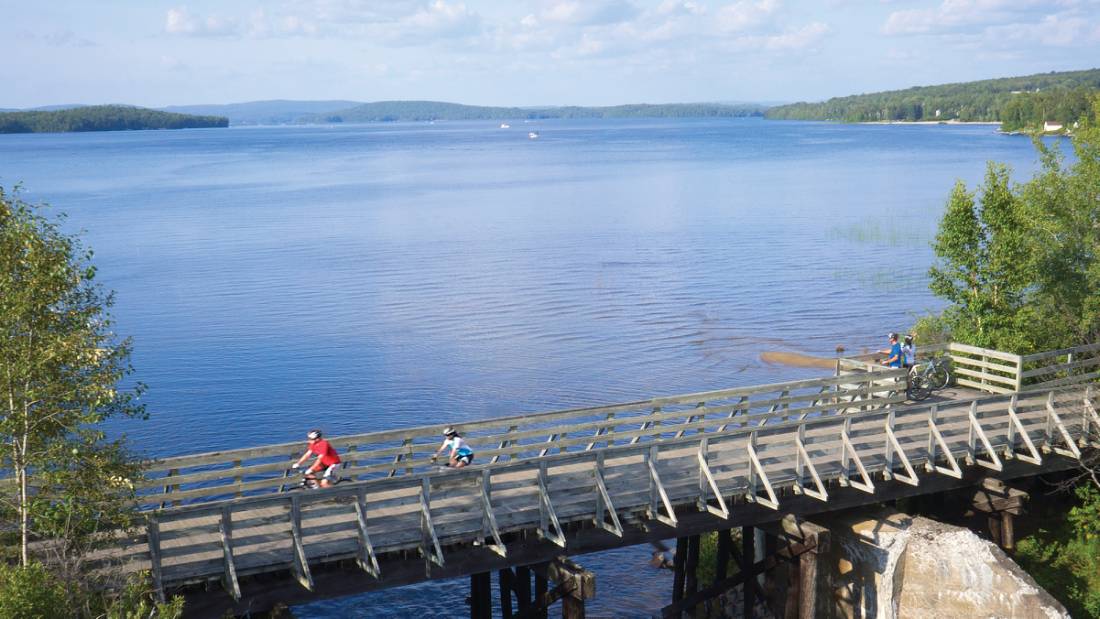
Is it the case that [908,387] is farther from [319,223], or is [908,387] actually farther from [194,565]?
[319,223]

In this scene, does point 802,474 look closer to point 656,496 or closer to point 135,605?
point 656,496

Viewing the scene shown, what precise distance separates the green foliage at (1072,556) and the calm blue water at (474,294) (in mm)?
8343

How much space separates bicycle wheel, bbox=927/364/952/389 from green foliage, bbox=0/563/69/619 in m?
19.7

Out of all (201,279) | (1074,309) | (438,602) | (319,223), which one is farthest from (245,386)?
(319,223)

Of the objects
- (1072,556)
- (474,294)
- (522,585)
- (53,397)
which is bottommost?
(1072,556)

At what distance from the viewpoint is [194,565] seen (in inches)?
583

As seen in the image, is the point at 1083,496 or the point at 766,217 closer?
the point at 1083,496

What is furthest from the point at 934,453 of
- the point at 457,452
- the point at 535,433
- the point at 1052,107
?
the point at 1052,107

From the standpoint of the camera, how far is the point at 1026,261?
26828mm

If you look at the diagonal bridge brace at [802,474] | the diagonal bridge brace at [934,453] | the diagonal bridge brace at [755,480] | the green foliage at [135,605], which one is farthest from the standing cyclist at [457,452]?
the diagonal bridge brace at [934,453]

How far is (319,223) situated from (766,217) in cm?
3698

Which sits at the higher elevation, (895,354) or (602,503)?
(895,354)

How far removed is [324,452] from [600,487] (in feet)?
15.3

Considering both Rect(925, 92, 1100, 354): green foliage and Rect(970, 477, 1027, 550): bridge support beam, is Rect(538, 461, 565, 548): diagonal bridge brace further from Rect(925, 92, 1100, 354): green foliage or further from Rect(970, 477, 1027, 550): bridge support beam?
Rect(925, 92, 1100, 354): green foliage
